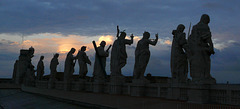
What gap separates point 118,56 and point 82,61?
5.72 metres

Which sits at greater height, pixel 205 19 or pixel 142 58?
pixel 205 19

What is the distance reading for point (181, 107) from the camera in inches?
342

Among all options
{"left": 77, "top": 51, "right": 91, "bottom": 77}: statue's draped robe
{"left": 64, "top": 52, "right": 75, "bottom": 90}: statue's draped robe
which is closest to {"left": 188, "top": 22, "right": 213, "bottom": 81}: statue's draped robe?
{"left": 77, "top": 51, "right": 91, "bottom": 77}: statue's draped robe

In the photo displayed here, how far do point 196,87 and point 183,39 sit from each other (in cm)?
320

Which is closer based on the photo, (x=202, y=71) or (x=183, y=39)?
(x=202, y=71)

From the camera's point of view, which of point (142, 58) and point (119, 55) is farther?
point (119, 55)

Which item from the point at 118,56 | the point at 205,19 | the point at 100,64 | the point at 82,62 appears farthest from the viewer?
the point at 82,62

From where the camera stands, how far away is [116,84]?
51.0 feet

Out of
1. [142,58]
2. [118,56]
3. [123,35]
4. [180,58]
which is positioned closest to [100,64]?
[118,56]

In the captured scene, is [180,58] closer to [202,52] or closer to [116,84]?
[202,52]

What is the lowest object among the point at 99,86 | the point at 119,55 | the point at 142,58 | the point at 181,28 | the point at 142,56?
the point at 99,86

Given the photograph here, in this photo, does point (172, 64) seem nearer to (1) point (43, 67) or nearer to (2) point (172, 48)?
(2) point (172, 48)

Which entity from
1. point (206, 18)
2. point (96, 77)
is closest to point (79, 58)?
point (96, 77)

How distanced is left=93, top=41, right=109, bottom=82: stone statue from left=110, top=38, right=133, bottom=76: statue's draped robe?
68.5 inches
